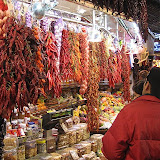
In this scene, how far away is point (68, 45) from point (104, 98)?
149 inches

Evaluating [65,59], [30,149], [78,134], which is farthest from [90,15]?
[30,149]

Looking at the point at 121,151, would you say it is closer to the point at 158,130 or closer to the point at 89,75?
the point at 158,130

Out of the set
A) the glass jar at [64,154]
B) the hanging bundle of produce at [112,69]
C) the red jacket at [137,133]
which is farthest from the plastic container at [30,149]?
the hanging bundle of produce at [112,69]

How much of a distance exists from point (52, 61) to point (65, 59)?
0.38 m

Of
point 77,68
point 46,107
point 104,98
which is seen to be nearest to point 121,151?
point 77,68

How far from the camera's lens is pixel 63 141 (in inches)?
156

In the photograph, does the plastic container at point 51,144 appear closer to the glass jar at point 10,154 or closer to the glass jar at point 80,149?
the glass jar at point 80,149

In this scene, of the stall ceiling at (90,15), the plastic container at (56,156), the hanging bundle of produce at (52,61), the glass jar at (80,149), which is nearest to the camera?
the hanging bundle of produce at (52,61)

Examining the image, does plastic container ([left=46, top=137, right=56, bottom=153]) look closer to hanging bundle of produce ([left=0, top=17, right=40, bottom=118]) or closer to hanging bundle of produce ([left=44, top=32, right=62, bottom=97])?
hanging bundle of produce ([left=44, top=32, right=62, bottom=97])

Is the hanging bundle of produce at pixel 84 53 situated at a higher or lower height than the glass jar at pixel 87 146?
higher

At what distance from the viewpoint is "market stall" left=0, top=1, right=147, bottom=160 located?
1.97 meters

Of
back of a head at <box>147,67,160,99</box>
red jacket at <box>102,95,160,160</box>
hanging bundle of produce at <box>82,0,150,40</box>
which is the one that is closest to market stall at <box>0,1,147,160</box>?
hanging bundle of produce at <box>82,0,150,40</box>

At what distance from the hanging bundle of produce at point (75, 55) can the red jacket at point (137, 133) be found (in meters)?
1.32

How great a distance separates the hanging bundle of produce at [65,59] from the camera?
310cm
